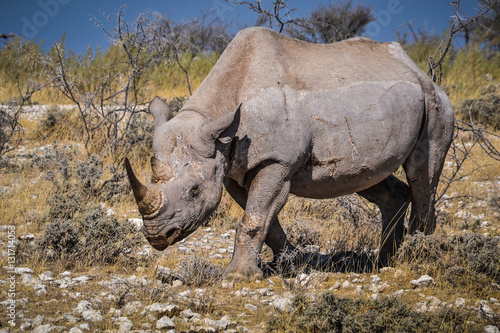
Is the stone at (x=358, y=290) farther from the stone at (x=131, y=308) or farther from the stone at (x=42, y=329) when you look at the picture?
the stone at (x=42, y=329)

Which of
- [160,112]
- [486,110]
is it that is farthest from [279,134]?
[486,110]

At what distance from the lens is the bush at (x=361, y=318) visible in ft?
11.2

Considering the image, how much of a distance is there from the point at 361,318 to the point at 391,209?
2494 mm

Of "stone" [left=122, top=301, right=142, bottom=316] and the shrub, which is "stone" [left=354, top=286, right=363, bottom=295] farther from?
"stone" [left=122, top=301, right=142, bottom=316]

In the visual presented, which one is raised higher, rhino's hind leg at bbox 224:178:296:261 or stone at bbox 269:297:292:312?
rhino's hind leg at bbox 224:178:296:261

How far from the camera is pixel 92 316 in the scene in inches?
140

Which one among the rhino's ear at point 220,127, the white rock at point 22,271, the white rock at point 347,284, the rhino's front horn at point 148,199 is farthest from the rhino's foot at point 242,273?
the white rock at point 22,271

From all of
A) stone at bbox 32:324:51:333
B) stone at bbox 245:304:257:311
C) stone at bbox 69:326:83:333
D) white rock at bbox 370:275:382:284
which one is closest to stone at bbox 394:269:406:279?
white rock at bbox 370:275:382:284

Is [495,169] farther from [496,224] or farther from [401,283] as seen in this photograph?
[401,283]

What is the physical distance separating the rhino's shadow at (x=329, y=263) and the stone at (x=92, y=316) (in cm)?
177

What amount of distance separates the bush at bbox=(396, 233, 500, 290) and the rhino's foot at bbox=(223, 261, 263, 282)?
1.56 meters

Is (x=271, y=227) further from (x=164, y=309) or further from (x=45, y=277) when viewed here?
(x=45, y=277)

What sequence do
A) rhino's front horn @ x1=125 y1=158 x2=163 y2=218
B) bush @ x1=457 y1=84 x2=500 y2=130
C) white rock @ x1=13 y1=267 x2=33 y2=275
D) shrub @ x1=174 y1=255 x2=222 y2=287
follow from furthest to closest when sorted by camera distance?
1. bush @ x1=457 y1=84 x2=500 y2=130
2. white rock @ x1=13 y1=267 x2=33 y2=275
3. shrub @ x1=174 y1=255 x2=222 y2=287
4. rhino's front horn @ x1=125 y1=158 x2=163 y2=218

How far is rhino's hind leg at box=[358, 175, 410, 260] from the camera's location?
573 cm
